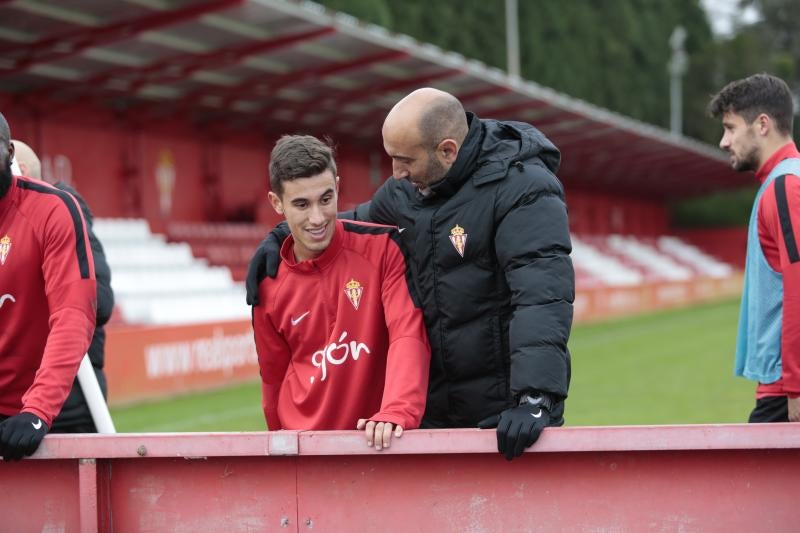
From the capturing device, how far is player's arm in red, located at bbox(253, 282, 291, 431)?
356 centimetres

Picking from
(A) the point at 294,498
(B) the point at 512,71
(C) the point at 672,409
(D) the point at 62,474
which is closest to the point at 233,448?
(A) the point at 294,498

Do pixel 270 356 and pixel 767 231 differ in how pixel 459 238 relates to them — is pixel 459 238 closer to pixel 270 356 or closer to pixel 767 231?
pixel 270 356

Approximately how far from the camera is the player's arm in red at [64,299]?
11.0 ft

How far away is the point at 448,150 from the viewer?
3.37 m

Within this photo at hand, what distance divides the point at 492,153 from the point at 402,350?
0.71 meters

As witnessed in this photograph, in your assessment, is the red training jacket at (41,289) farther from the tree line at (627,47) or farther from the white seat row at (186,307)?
the tree line at (627,47)

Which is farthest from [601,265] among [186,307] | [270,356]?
[270,356]

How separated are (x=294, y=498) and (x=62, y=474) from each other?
694 millimetres

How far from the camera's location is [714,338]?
20.1 m

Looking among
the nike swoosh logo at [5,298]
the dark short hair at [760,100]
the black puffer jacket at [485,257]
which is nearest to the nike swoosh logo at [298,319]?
the black puffer jacket at [485,257]

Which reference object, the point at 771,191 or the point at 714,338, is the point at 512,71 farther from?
the point at 771,191

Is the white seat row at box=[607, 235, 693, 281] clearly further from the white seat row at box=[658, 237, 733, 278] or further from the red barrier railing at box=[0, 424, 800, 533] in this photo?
A: the red barrier railing at box=[0, 424, 800, 533]

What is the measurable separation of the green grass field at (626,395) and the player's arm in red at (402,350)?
20.5ft

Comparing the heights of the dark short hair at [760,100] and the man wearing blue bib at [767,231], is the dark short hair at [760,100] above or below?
above
